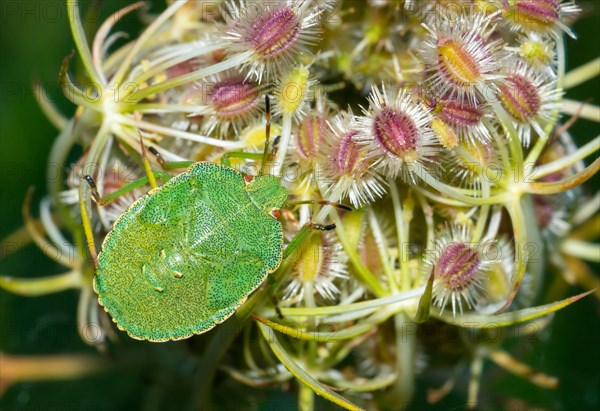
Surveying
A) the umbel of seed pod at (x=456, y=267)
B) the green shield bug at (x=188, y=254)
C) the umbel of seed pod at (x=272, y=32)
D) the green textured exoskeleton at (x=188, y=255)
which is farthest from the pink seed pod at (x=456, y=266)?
the umbel of seed pod at (x=272, y=32)

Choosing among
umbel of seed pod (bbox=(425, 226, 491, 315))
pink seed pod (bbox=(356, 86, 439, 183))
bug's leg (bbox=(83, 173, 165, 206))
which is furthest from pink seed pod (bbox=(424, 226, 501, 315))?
bug's leg (bbox=(83, 173, 165, 206))

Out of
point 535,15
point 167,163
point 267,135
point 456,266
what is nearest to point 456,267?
point 456,266

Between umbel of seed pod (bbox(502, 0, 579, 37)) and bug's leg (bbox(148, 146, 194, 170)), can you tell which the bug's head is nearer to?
bug's leg (bbox(148, 146, 194, 170))

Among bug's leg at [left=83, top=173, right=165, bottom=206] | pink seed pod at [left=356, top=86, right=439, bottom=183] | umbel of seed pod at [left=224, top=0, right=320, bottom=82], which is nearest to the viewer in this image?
pink seed pod at [left=356, top=86, right=439, bottom=183]

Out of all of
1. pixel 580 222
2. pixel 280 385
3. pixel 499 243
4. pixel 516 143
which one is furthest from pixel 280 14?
pixel 580 222

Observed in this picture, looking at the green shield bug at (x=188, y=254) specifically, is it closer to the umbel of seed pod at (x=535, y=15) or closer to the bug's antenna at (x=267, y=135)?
the bug's antenna at (x=267, y=135)

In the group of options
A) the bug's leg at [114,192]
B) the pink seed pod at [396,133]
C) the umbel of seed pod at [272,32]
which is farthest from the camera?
the bug's leg at [114,192]

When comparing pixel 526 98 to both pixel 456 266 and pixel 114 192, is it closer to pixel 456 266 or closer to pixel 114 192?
pixel 456 266
